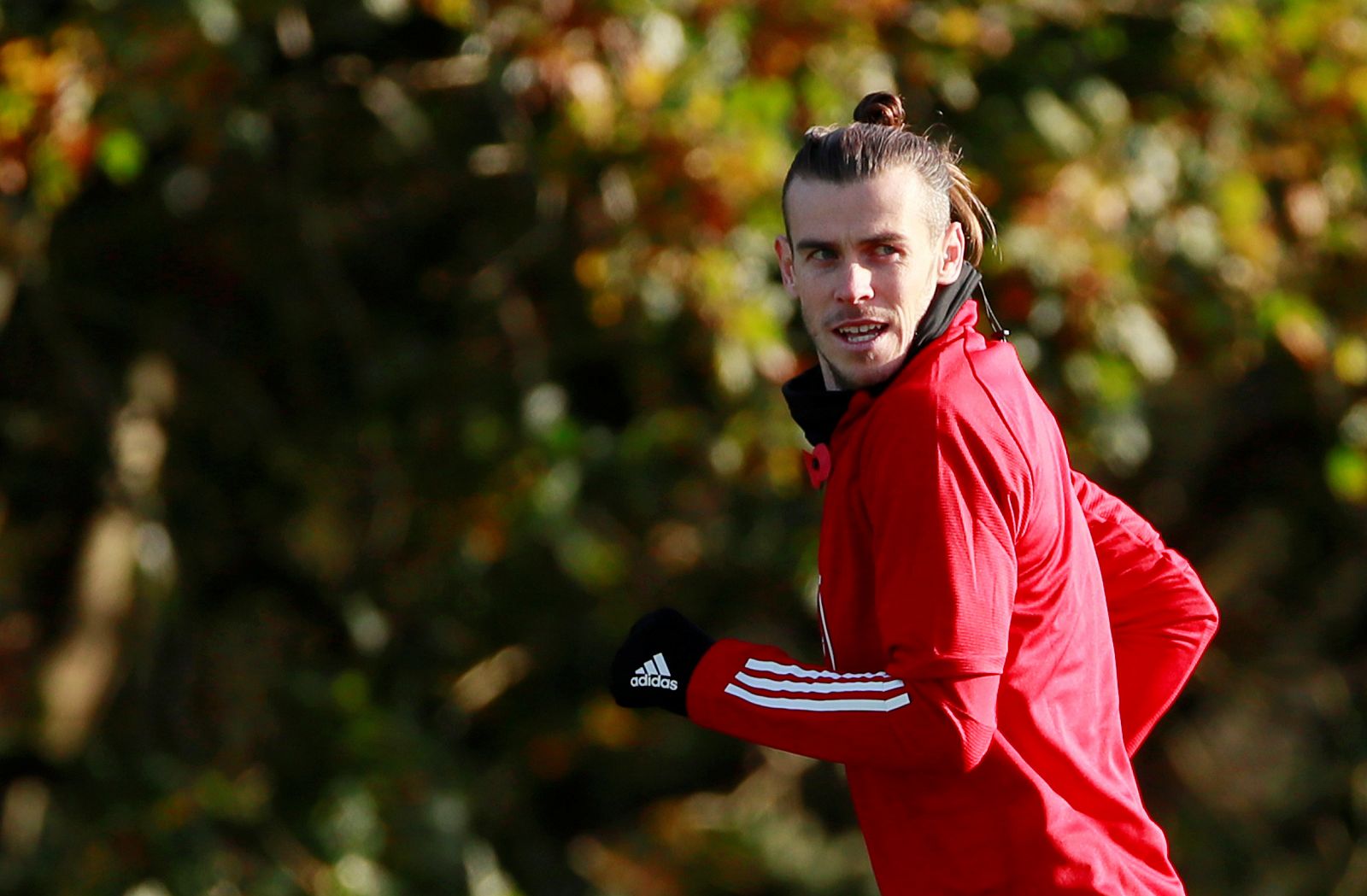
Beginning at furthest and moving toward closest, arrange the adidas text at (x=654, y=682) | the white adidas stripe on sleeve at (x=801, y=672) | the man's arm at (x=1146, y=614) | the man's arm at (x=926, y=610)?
the man's arm at (x=1146, y=614) → the adidas text at (x=654, y=682) → the white adidas stripe on sleeve at (x=801, y=672) → the man's arm at (x=926, y=610)

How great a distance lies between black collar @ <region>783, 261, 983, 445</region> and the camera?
2.18 m

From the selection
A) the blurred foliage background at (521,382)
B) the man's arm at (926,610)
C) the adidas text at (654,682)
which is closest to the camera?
the man's arm at (926,610)

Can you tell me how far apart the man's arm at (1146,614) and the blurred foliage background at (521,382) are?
2.28 m

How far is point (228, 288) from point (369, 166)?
92 cm

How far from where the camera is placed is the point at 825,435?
7.29ft

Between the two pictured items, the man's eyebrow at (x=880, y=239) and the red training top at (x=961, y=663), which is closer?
the red training top at (x=961, y=663)

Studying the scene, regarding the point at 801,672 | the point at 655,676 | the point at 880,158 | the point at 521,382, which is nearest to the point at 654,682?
the point at 655,676

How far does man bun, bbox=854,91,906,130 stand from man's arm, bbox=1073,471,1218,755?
55 cm

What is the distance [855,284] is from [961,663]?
0.45m

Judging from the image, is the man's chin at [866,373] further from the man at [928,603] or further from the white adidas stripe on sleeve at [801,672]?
the white adidas stripe on sleeve at [801,672]

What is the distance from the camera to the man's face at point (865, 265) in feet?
7.05

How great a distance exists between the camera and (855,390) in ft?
7.15

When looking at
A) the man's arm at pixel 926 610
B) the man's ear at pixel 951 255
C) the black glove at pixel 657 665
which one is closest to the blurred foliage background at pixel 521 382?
the man's ear at pixel 951 255

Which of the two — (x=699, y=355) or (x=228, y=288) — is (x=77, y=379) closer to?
(x=228, y=288)
